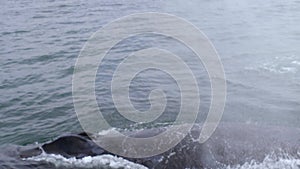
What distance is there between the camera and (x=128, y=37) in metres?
18.3

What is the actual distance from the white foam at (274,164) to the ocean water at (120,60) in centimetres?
2

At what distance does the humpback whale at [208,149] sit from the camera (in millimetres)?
7520

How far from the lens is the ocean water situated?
10880mm

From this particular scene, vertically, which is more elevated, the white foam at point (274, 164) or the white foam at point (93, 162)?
the white foam at point (93, 162)

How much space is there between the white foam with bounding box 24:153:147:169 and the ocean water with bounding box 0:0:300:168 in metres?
0.03

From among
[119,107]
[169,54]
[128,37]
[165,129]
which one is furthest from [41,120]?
[128,37]

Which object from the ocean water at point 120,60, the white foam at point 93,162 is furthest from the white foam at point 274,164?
the white foam at point 93,162

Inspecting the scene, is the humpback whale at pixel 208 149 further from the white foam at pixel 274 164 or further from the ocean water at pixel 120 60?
the ocean water at pixel 120 60

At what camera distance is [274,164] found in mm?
7535

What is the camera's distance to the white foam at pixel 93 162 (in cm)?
750

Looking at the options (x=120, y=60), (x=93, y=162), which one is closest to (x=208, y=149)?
(x=93, y=162)

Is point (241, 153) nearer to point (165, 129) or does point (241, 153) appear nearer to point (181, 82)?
point (165, 129)

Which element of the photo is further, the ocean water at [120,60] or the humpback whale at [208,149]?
the ocean water at [120,60]

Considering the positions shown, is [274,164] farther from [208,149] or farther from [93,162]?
[93,162]
